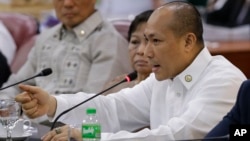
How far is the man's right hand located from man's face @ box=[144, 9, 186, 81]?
1.46 feet

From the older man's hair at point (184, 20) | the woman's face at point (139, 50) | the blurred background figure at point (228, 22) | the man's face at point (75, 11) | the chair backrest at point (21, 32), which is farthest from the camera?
the blurred background figure at point (228, 22)

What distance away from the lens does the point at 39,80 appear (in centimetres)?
446

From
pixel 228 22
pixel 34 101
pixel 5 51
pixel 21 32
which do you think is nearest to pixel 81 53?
pixel 5 51

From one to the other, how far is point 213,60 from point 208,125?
0.99 feet

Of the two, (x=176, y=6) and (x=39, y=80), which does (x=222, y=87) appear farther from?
(x=39, y=80)

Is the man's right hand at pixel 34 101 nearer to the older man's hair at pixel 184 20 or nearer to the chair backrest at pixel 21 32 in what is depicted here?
the older man's hair at pixel 184 20

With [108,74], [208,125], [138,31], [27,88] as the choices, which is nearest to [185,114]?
[208,125]

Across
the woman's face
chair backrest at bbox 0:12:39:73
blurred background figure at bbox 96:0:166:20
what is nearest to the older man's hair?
the woman's face

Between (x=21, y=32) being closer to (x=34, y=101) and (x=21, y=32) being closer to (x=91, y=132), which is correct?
(x=34, y=101)

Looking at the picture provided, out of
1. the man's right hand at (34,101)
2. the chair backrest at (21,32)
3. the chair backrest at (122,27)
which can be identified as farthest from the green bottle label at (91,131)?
the chair backrest at (21,32)

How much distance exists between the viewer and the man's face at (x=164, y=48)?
9.66 feet

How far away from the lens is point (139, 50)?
3.69 meters

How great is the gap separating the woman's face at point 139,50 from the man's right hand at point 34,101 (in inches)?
26.0

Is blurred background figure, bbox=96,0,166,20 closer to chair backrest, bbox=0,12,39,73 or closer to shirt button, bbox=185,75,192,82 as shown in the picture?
chair backrest, bbox=0,12,39,73
